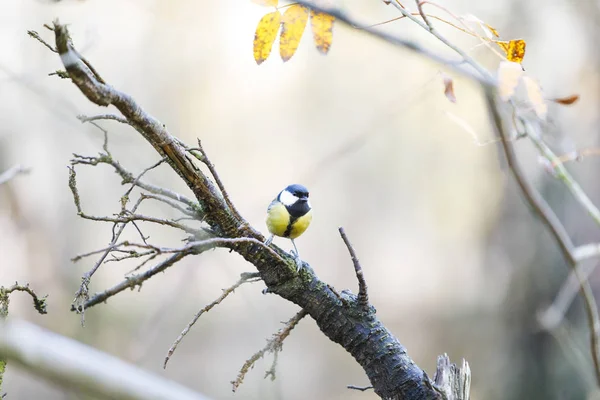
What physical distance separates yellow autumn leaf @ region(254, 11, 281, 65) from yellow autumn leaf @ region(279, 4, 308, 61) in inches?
0.5

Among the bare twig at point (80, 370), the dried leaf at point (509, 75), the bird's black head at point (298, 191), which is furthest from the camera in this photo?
the bird's black head at point (298, 191)

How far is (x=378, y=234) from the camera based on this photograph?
5.50 meters

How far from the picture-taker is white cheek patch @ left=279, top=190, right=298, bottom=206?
1416 millimetres

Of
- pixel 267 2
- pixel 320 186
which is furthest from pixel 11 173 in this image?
pixel 320 186

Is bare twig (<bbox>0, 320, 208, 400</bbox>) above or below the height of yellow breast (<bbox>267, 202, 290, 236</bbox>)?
below

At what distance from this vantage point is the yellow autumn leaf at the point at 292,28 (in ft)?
2.87

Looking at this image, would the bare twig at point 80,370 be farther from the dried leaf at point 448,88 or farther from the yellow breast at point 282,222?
the yellow breast at point 282,222

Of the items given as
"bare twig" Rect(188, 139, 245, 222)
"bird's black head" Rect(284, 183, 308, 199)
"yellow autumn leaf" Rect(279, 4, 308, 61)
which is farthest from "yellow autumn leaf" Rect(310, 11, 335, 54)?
"bird's black head" Rect(284, 183, 308, 199)

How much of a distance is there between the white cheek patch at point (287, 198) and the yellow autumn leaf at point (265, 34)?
1.89 feet

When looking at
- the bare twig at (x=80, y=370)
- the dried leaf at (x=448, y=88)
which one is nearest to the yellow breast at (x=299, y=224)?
the dried leaf at (x=448, y=88)

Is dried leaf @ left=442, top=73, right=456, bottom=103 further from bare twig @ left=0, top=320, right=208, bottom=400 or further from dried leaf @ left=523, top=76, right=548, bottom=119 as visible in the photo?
bare twig @ left=0, top=320, right=208, bottom=400

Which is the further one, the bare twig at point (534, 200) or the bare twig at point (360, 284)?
the bare twig at point (360, 284)

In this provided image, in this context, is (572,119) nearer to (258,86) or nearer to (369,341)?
(369,341)

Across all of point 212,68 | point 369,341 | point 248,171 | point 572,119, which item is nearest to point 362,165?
point 248,171
